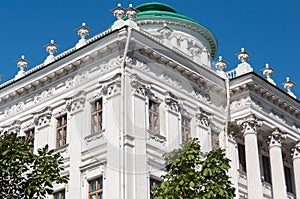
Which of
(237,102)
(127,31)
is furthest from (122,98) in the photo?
(237,102)

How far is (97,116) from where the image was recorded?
31.2m

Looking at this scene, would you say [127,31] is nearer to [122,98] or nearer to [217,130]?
[122,98]

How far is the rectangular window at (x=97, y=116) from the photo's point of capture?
30.9 meters

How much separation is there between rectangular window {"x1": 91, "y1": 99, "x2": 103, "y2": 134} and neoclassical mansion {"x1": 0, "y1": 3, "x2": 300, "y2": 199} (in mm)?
56

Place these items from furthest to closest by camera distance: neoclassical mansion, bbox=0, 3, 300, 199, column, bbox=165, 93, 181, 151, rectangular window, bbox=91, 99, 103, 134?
column, bbox=165, 93, 181, 151 < rectangular window, bbox=91, 99, 103, 134 < neoclassical mansion, bbox=0, 3, 300, 199

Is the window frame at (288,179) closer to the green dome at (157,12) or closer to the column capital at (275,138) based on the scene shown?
the column capital at (275,138)

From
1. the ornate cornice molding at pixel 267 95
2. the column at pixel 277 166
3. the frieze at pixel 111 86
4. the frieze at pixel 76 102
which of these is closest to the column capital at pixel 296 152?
the ornate cornice molding at pixel 267 95

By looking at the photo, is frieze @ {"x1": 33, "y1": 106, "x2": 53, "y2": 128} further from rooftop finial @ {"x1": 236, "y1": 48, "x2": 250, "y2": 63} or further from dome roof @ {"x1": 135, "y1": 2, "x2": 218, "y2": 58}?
rooftop finial @ {"x1": 236, "y1": 48, "x2": 250, "y2": 63}

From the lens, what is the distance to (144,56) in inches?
1248

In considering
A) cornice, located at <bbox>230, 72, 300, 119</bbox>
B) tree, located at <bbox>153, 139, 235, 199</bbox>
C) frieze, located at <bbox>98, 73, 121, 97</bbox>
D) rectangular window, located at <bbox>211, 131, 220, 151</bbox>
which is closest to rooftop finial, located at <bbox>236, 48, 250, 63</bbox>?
cornice, located at <bbox>230, 72, 300, 119</bbox>

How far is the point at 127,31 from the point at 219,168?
9.63 meters

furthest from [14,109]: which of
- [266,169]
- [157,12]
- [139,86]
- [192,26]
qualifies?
[266,169]

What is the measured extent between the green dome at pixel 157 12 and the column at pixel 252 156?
8.22m

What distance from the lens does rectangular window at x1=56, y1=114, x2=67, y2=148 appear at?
106 feet
